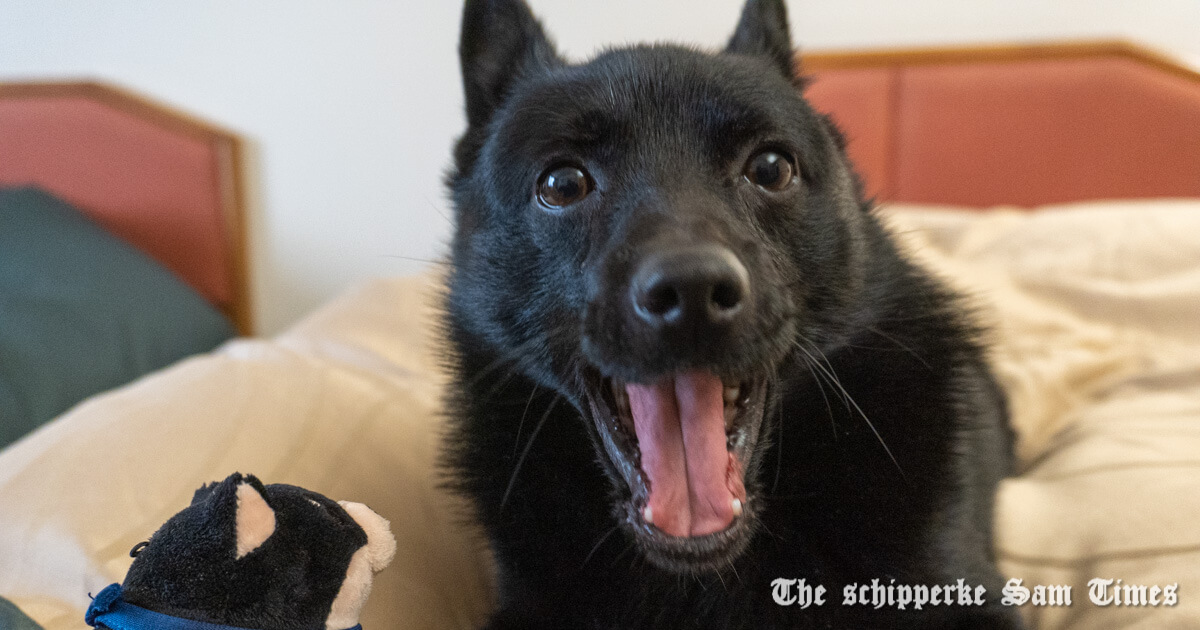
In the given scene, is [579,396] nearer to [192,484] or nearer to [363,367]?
[192,484]

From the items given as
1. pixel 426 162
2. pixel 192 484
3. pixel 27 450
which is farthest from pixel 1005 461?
pixel 426 162

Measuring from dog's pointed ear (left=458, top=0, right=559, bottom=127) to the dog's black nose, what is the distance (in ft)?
1.90

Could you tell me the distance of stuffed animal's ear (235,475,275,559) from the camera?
63cm

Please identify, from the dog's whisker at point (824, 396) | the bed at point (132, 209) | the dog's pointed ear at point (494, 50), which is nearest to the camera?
the dog's whisker at point (824, 396)

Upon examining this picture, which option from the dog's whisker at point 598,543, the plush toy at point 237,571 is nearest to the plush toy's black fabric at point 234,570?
the plush toy at point 237,571

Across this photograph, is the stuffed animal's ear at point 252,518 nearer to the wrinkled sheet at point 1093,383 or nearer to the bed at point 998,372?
the bed at point 998,372

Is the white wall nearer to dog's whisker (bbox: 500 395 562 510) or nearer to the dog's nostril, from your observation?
dog's whisker (bbox: 500 395 562 510)

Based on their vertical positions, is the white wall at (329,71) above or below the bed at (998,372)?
above

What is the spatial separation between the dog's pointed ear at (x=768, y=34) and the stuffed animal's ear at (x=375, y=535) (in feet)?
2.83

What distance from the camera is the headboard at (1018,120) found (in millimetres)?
2207

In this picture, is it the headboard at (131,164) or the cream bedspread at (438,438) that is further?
the headboard at (131,164)

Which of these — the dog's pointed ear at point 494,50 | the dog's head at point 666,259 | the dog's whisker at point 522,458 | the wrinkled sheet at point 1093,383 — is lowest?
the wrinkled sheet at point 1093,383

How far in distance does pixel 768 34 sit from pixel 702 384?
2.10ft

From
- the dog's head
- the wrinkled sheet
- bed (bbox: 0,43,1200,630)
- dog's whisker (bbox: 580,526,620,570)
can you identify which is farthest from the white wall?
dog's whisker (bbox: 580,526,620,570)
